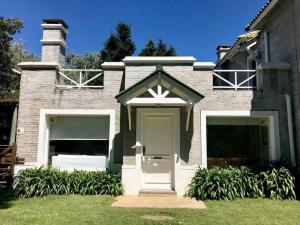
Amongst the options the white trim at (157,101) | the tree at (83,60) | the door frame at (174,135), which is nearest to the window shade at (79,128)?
the door frame at (174,135)

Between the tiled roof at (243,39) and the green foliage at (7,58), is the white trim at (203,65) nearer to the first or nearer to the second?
the tiled roof at (243,39)

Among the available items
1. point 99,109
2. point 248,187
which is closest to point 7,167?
point 99,109

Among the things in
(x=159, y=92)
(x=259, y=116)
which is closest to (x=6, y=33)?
(x=159, y=92)

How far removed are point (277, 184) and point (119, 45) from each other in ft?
71.2

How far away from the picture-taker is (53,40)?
14.3 meters

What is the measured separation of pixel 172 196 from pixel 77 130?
16.1 ft

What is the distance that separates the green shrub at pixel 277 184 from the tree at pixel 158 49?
21.6 m

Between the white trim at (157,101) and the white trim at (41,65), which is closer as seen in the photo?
the white trim at (157,101)

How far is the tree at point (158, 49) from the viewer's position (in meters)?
30.9

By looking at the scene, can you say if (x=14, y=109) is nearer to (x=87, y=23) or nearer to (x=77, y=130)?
(x=77, y=130)

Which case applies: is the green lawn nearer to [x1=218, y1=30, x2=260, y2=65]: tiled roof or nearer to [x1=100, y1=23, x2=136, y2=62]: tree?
[x1=218, y1=30, x2=260, y2=65]: tiled roof

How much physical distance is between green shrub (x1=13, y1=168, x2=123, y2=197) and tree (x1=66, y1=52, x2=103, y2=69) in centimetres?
2936

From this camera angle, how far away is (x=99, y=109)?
42.0 ft

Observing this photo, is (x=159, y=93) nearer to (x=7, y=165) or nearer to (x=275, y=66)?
(x=275, y=66)
